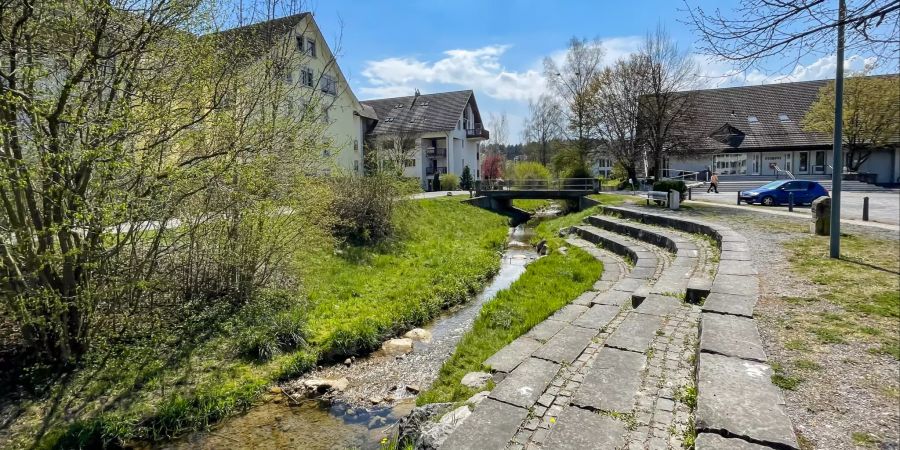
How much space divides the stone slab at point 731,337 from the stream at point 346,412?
10.2ft

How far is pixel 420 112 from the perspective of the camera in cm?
4041

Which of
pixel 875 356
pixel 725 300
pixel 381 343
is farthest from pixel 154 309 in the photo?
pixel 875 356

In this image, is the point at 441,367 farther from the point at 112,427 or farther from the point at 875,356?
the point at 875,356

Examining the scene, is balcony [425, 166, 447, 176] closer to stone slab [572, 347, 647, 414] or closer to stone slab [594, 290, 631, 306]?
stone slab [594, 290, 631, 306]

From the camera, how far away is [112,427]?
441 cm

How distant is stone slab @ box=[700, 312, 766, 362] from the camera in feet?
11.3

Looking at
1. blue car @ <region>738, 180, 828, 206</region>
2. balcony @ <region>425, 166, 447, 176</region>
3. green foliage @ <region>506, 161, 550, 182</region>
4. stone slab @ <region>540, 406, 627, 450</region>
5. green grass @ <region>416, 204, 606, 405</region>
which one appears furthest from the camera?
balcony @ <region>425, 166, 447, 176</region>

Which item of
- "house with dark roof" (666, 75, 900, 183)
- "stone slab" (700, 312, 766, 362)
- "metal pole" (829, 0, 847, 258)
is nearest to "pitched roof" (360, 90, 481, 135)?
"house with dark roof" (666, 75, 900, 183)

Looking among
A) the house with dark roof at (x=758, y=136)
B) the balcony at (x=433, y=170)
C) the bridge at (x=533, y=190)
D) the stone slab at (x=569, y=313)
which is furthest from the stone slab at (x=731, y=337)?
the balcony at (x=433, y=170)

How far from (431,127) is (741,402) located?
3749 centimetres

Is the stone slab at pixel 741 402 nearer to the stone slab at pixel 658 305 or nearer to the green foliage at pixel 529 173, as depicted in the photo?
the stone slab at pixel 658 305

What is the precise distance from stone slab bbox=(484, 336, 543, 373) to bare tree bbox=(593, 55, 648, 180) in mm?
26316

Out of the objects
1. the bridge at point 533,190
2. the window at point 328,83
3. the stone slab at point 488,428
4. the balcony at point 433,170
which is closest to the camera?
the stone slab at point 488,428

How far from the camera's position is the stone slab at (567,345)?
13.6 feet
